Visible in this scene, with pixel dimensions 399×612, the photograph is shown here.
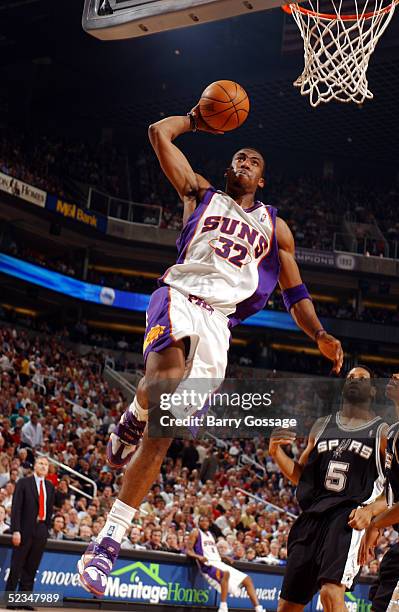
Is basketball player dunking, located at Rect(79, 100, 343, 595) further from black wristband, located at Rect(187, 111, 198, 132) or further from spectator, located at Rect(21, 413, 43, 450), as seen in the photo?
spectator, located at Rect(21, 413, 43, 450)

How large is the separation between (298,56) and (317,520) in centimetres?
A: 1567

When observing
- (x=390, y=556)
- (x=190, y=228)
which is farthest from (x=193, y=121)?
(x=390, y=556)

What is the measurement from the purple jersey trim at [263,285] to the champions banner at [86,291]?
60.2 feet

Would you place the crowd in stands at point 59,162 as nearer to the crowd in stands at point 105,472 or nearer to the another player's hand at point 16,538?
the crowd in stands at point 105,472

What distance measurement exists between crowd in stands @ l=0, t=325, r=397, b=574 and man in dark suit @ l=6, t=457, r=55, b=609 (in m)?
0.95

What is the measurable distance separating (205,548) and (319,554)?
19.4 ft

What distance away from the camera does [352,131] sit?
80.2 feet

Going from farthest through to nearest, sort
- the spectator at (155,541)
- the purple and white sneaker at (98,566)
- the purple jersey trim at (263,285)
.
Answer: the spectator at (155,541)
the purple jersey trim at (263,285)
the purple and white sneaker at (98,566)

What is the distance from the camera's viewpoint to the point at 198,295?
146 inches

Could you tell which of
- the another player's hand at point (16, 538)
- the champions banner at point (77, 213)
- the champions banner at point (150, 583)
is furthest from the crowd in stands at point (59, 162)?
the another player's hand at point (16, 538)

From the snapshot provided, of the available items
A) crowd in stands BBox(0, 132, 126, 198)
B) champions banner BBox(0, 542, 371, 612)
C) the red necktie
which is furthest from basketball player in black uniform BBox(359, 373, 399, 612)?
crowd in stands BBox(0, 132, 126, 198)

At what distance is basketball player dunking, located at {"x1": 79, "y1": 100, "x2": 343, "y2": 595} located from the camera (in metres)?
3.41

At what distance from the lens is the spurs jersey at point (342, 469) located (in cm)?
473

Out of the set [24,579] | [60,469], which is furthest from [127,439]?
[60,469]
